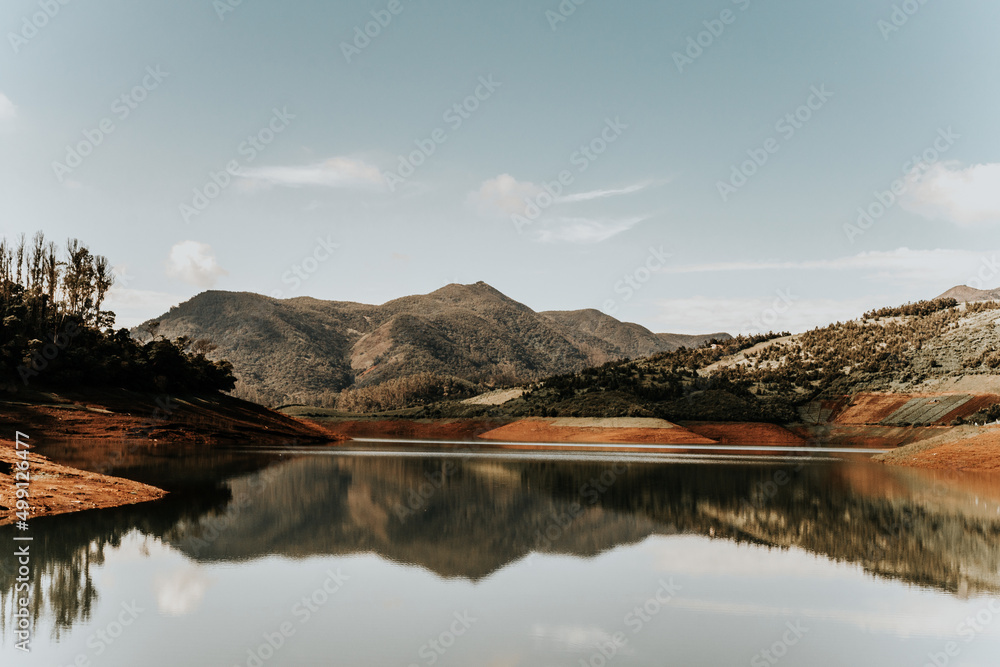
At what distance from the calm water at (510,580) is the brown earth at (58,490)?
1348mm

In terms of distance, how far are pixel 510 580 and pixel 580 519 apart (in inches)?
302

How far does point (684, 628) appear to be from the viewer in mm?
10594

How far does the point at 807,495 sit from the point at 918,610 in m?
16.0

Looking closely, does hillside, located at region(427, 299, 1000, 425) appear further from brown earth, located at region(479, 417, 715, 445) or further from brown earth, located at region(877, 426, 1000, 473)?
brown earth, located at region(877, 426, 1000, 473)

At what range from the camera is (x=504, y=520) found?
19.9m

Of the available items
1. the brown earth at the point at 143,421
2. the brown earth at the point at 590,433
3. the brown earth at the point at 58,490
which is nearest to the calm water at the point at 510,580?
the brown earth at the point at 58,490

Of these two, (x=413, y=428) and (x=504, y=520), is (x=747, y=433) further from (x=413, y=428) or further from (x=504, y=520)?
(x=504, y=520)

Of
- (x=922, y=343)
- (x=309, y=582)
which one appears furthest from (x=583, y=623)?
(x=922, y=343)

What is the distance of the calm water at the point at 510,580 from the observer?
377 inches

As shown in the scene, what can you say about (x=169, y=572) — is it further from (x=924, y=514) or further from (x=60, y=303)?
(x=60, y=303)

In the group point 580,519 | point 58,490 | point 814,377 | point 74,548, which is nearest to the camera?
point 74,548

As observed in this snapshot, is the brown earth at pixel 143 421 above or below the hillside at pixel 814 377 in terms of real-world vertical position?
below

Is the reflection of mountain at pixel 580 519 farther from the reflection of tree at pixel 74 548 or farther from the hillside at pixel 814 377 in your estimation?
the hillside at pixel 814 377
